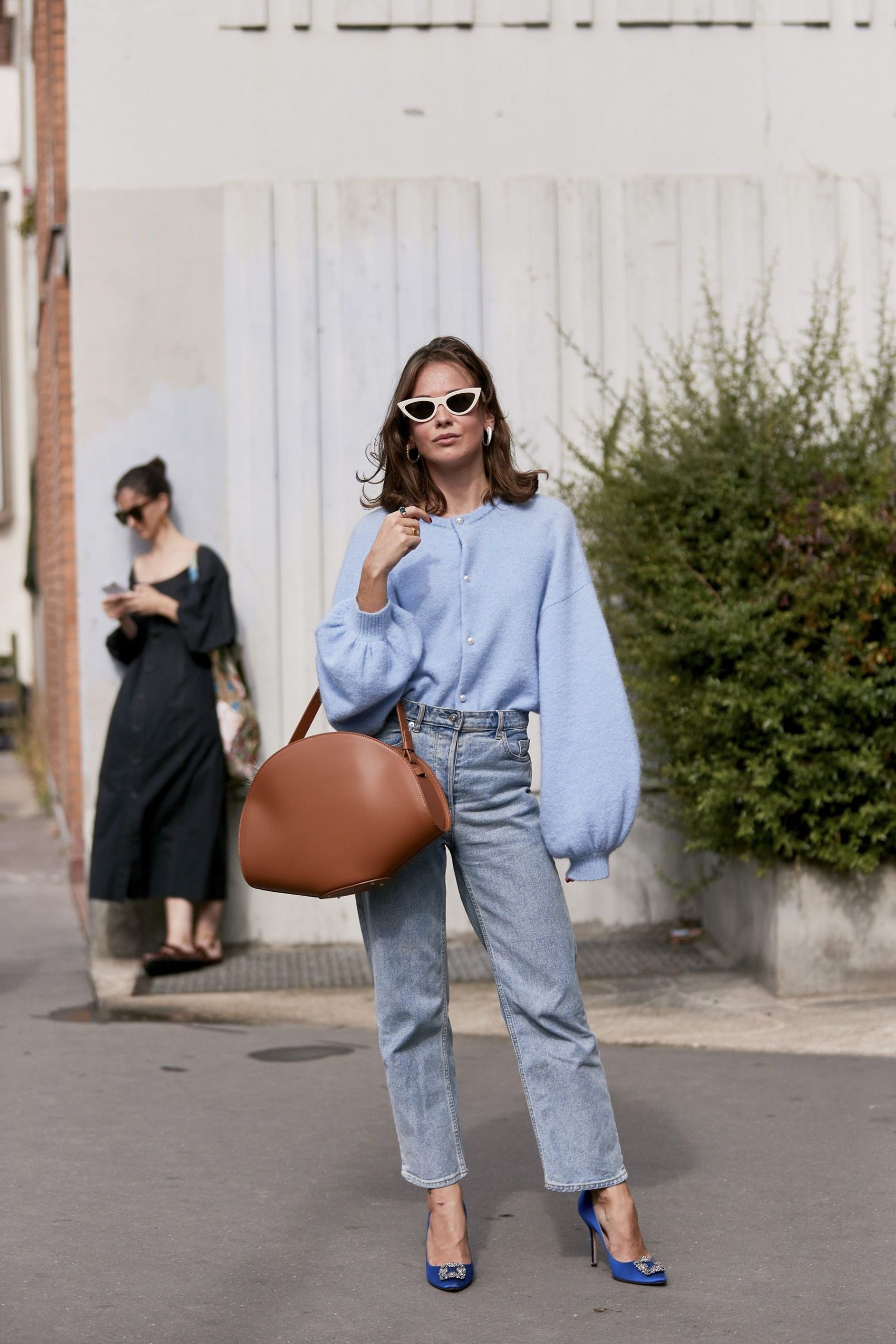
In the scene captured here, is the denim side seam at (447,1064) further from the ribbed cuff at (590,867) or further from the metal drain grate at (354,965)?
the metal drain grate at (354,965)

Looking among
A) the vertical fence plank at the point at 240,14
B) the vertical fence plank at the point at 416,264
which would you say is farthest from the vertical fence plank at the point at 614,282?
the vertical fence plank at the point at 240,14

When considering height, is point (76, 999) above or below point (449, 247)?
below

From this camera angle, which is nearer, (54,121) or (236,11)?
(236,11)

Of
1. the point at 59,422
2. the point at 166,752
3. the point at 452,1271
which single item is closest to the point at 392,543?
the point at 452,1271

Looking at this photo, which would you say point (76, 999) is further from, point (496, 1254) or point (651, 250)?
point (651, 250)

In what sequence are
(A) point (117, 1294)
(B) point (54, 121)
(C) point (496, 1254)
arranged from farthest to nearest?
(B) point (54, 121)
(C) point (496, 1254)
(A) point (117, 1294)

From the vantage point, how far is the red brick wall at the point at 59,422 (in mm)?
7672

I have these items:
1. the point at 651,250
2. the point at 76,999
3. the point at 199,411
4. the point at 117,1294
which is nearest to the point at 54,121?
the point at 199,411

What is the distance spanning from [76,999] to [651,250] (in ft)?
12.9

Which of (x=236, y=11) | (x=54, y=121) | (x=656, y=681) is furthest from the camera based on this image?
(x=54, y=121)

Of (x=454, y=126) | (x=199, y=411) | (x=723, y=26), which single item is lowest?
(x=199, y=411)

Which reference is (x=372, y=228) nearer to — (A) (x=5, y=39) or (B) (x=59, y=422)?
(B) (x=59, y=422)

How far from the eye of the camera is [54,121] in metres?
8.46

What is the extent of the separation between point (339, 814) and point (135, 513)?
12.2 ft
